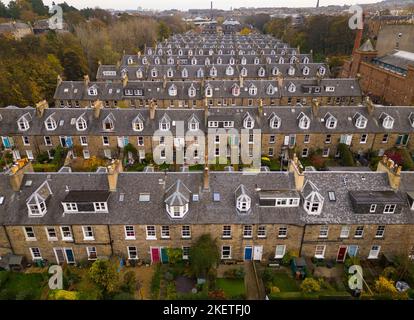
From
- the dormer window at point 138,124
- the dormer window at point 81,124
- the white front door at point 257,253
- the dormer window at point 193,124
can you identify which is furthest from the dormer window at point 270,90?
the white front door at point 257,253

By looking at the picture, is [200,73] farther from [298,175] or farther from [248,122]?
[298,175]

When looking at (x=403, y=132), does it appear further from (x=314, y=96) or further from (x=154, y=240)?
(x=154, y=240)

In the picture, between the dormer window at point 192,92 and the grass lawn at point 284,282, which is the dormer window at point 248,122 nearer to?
the dormer window at point 192,92

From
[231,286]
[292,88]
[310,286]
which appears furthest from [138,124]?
[292,88]

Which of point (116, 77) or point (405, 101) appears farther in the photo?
point (116, 77)
